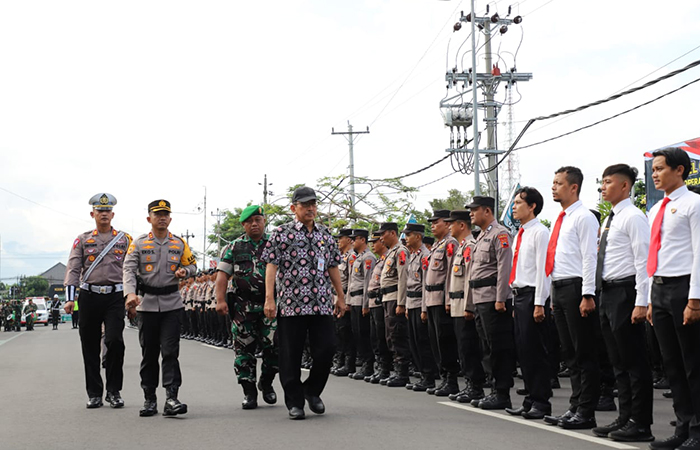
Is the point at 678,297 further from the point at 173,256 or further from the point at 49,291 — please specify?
the point at 49,291

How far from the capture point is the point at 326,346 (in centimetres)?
809

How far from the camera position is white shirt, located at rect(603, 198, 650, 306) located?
6501 mm

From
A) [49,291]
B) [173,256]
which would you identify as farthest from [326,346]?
[49,291]

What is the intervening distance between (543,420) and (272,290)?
2.80 m

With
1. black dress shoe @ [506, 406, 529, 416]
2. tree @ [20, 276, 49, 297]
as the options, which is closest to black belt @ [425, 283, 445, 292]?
black dress shoe @ [506, 406, 529, 416]

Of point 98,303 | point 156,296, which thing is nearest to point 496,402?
point 156,296

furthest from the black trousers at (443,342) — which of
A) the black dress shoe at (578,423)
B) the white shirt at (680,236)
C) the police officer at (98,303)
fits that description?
the white shirt at (680,236)

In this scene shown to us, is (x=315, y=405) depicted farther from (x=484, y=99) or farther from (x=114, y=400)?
(x=484, y=99)

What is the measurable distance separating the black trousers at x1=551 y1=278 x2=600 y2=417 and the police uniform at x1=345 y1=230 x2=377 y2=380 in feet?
18.6

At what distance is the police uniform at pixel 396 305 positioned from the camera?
450 inches

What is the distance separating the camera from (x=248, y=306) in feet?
28.9

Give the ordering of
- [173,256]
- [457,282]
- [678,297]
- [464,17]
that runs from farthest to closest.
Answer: [464,17] → [457,282] → [173,256] → [678,297]

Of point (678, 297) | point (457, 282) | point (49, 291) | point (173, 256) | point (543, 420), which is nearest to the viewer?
point (678, 297)

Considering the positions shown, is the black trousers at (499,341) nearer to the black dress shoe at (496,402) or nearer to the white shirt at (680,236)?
the black dress shoe at (496,402)
